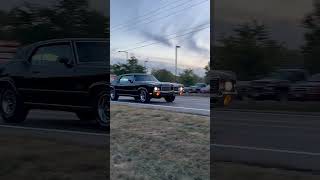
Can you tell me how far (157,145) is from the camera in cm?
568

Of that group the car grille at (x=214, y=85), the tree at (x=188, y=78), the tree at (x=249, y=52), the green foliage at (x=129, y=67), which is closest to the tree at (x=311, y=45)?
the tree at (x=249, y=52)

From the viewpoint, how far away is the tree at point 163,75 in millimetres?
5707

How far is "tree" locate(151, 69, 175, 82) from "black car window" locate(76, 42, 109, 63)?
607 mm

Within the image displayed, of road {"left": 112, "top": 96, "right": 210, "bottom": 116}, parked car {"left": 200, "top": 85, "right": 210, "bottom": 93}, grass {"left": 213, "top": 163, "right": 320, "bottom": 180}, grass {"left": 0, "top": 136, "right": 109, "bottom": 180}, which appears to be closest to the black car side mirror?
road {"left": 112, "top": 96, "right": 210, "bottom": 116}

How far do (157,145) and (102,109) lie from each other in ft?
2.28

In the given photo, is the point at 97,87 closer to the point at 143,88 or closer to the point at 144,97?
the point at 143,88

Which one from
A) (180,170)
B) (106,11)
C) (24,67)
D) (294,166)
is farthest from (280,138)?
(24,67)

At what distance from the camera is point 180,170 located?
5.43 meters

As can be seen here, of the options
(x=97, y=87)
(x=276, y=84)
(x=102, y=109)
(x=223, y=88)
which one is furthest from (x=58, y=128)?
(x=276, y=84)

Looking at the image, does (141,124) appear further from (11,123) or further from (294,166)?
(294,166)

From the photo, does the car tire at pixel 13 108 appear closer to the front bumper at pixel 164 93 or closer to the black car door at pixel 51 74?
the black car door at pixel 51 74

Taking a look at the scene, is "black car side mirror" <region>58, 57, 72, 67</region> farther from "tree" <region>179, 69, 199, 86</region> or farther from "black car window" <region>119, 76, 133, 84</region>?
"tree" <region>179, 69, 199, 86</region>

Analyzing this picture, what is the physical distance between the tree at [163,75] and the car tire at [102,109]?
1.98 feet

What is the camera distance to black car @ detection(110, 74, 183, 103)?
219 inches
